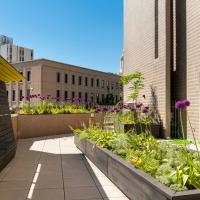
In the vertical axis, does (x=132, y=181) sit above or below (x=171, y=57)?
below

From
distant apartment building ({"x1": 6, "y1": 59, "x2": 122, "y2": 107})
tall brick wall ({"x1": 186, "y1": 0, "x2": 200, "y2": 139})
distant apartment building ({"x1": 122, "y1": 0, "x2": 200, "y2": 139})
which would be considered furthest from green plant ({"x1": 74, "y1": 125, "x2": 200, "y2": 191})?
distant apartment building ({"x1": 6, "y1": 59, "x2": 122, "y2": 107})

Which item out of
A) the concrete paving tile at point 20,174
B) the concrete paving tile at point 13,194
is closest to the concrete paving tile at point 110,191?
the concrete paving tile at point 13,194

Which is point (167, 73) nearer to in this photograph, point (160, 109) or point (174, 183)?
point (160, 109)

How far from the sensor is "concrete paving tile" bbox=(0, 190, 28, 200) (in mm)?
4186

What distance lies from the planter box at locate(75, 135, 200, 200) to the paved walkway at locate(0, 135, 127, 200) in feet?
0.53

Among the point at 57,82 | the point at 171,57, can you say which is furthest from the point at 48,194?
the point at 57,82

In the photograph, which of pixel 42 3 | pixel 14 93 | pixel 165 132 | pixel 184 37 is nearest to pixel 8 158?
pixel 165 132

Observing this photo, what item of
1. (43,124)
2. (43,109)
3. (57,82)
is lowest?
(43,124)

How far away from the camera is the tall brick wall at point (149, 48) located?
11086 mm

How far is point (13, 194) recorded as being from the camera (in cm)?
436

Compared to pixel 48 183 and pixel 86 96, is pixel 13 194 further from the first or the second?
pixel 86 96

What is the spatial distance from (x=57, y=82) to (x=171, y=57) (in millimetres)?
32050

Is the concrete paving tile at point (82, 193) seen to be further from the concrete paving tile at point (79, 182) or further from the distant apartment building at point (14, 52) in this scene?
the distant apartment building at point (14, 52)

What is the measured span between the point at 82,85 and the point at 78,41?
925 cm
